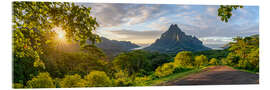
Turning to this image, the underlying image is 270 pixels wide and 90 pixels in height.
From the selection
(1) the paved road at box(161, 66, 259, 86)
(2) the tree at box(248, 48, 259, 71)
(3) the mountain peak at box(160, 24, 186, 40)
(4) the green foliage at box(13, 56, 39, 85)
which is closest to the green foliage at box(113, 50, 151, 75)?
(3) the mountain peak at box(160, 24, 186, 40)

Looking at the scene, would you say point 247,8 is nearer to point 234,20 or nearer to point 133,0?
point 234,20

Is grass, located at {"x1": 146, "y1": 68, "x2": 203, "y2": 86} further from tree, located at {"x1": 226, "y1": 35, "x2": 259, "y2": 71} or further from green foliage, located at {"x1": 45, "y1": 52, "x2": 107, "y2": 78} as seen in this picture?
green foliage, located at {"x1": 45, "y1": 52, "x2": 107, "y2": 78}

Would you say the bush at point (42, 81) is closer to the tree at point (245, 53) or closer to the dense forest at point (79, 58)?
the dense forest at point (79, 58)

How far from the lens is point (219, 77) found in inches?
176

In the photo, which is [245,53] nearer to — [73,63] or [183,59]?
[183,59]

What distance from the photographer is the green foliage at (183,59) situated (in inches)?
176

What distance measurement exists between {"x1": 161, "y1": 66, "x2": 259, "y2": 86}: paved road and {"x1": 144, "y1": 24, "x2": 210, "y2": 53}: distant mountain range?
62 centimetres

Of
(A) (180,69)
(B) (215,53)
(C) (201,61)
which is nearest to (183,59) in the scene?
(A) (180,69)

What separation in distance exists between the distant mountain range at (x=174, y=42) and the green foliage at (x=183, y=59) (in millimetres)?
102

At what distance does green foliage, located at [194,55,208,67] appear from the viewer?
4590 millimetres

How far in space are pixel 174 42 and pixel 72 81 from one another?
2350 millimetres

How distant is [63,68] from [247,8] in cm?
431

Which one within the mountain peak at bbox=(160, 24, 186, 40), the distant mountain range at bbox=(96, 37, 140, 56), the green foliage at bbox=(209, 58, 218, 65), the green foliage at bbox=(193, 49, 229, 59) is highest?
the mountain peak at bbox=(160, 24, 186, 40)

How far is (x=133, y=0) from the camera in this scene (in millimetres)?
4297
